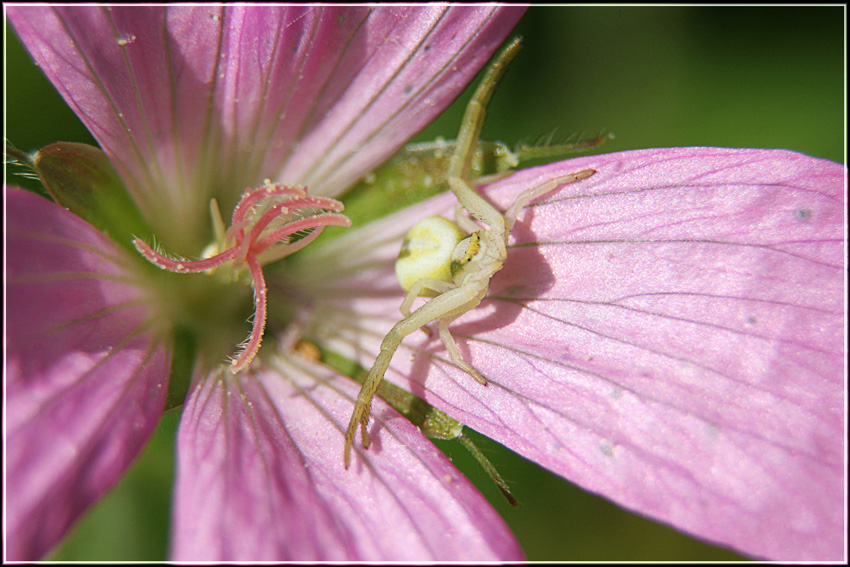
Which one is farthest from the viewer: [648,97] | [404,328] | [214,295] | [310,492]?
[648,97]

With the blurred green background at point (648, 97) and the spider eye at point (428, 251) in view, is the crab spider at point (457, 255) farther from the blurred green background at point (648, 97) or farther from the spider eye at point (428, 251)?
the blurred green background at point (648, 97)

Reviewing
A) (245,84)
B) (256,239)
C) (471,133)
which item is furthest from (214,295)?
(471,133)

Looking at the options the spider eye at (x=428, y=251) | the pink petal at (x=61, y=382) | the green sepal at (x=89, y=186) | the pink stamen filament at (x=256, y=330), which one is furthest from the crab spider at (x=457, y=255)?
the green sepal at (x=89, y=186)

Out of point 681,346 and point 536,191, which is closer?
point 681,346

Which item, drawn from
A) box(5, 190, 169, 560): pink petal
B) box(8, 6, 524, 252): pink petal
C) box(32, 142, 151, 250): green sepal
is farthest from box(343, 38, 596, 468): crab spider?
box(32, 142, 151, 250): green sepal

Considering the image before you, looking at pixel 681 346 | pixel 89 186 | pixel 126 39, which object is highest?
pixel 126 39

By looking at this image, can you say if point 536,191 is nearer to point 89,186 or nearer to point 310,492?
point 310,492

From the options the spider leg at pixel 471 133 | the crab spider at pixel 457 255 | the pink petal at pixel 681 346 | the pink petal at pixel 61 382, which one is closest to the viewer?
the pink petal at pixel 61 382
